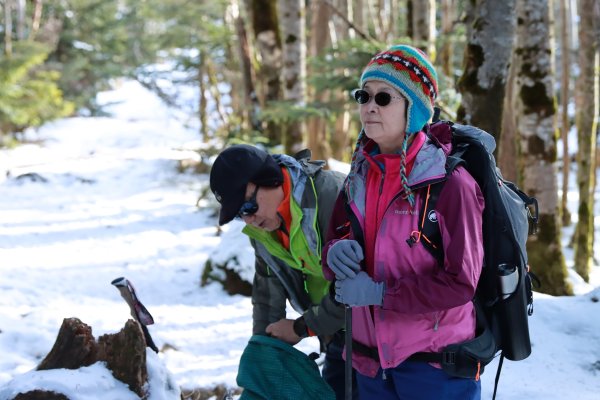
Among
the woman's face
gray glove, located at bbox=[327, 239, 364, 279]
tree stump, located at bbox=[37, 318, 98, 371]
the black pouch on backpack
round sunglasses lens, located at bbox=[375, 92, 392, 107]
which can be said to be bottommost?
tree stump, located at bbox=[37, 318, 98, 371]

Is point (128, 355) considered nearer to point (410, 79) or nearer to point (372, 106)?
point (372, 106)

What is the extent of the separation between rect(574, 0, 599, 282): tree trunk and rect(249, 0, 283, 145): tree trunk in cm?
495

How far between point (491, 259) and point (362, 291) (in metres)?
0.51

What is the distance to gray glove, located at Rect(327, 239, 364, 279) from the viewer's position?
2.09m

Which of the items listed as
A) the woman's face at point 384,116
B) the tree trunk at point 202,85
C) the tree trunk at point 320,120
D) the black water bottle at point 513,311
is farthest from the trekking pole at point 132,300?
the tree trunk at point 202,85

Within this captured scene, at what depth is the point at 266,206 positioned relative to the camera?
265 centimetres

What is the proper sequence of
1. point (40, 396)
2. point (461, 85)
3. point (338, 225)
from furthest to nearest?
point (461, 85) → point (40, 396) → point (338, 225)

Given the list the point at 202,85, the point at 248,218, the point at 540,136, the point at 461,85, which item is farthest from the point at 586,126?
the point at 202,85

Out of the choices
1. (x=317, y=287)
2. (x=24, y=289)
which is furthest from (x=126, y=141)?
(x=317, y=287)

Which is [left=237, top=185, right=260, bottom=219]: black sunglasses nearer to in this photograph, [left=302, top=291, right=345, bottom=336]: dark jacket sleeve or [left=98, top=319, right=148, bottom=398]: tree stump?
[left=302, top=291, right=345, bottom=336]: dark jacket sleeve

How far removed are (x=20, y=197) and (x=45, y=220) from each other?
8.96 feet

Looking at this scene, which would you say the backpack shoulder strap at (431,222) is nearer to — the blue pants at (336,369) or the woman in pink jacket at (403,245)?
the woman in pink jacket at (403,245)

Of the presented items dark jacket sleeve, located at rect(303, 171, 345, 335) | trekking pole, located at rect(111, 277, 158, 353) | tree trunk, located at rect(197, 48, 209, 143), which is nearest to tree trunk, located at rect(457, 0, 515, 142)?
dark jacket sleeve, located at rect(303, 171, 345, 335)

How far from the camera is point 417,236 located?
2.02m
